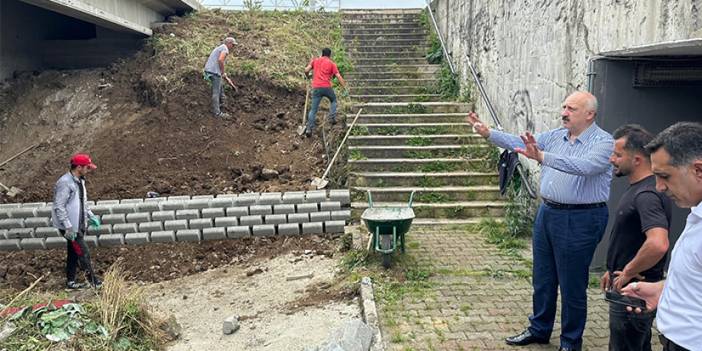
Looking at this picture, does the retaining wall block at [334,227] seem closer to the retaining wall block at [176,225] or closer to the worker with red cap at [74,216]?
the retaining wall block at [176,225]

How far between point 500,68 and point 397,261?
439 cm

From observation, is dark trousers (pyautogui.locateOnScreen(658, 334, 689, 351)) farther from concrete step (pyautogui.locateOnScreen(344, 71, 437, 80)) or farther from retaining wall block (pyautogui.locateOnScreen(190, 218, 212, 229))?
concrete step (pyautogui.locateOnScreen(344, 71, 437, 80))

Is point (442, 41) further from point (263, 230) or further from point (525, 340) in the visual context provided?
point (525, 340)

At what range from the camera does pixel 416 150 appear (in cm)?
888

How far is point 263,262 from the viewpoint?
663 cm

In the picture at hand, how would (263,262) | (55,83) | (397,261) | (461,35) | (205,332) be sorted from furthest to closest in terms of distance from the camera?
(55,83), (461,35), (263,262), (397,261), (205,332)

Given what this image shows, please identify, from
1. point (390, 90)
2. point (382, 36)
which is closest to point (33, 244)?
point (390, 90)

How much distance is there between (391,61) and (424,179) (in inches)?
192

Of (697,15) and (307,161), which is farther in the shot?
(307,161)

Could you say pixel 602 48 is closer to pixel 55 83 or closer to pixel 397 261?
pixel 397 261

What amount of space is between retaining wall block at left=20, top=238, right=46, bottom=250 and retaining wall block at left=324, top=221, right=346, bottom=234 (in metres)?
4.00

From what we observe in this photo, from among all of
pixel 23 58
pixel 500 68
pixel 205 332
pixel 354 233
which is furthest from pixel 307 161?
pixel 23 58

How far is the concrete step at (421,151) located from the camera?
8.78 meters

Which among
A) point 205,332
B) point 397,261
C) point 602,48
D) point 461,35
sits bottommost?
point 205,332
